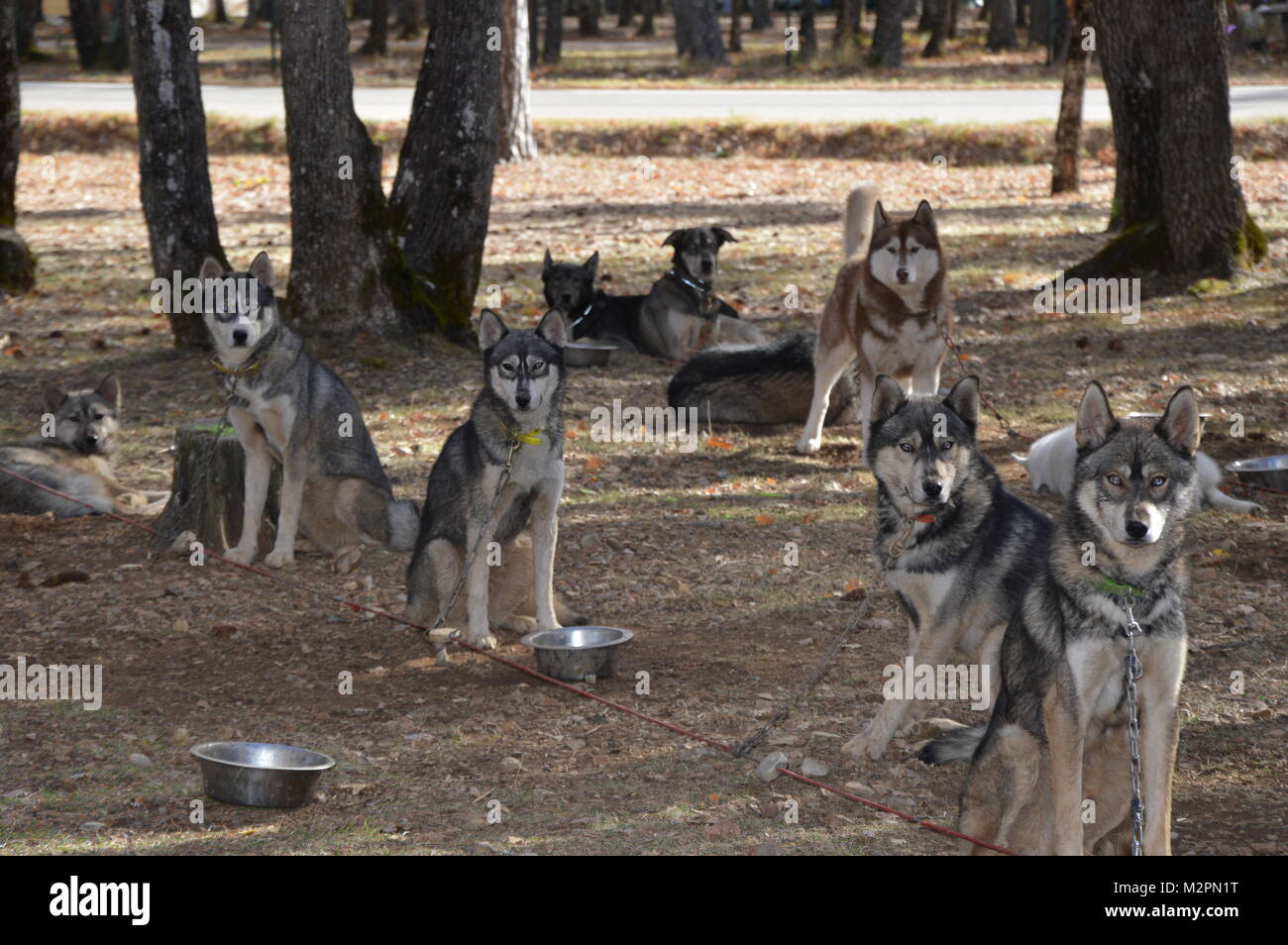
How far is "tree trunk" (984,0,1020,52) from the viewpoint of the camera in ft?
140

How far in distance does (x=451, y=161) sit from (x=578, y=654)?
789 centimetres

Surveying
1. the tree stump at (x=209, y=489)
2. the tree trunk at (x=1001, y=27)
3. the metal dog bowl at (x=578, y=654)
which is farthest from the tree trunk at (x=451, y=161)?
the tree trunk at (x=1001, y=27)

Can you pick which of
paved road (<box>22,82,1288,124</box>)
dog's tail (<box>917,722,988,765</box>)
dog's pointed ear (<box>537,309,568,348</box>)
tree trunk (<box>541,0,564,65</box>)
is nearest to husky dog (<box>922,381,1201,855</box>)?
dog's tail (<box>917,722,988,765</box>)

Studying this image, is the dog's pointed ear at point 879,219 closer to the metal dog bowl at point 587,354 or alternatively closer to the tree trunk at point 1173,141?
the metal dog bowl at point 587,354

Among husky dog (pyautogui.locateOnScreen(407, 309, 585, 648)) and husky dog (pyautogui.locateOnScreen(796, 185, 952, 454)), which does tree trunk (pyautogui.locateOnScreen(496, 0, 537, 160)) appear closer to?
husky dog (pyautogui.locateOnScreen(796, 185, 952, 454))

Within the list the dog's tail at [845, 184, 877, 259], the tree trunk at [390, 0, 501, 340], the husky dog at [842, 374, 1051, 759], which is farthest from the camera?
the tree trunk at [390, 0, 501, 340]

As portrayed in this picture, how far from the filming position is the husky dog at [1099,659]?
197 inches

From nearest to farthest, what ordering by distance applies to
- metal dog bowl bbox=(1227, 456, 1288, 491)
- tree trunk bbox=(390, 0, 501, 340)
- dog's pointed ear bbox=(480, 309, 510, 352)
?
dog's pointed ear bbox=(480, 309, 510, 352)
metal dog bowl bbox=(1227, 456, 1288, 491)
tree trunk bbox=(390, 0, 501, 340)

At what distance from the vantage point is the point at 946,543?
6582 millimetres

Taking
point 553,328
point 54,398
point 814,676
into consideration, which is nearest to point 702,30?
point 54,398

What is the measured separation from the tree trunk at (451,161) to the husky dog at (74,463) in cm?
393

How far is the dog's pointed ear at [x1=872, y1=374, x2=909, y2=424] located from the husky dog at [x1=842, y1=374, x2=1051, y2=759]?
11mm

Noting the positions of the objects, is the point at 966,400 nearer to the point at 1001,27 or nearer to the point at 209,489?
the point at 209,489

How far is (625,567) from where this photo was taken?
30.8 ft
